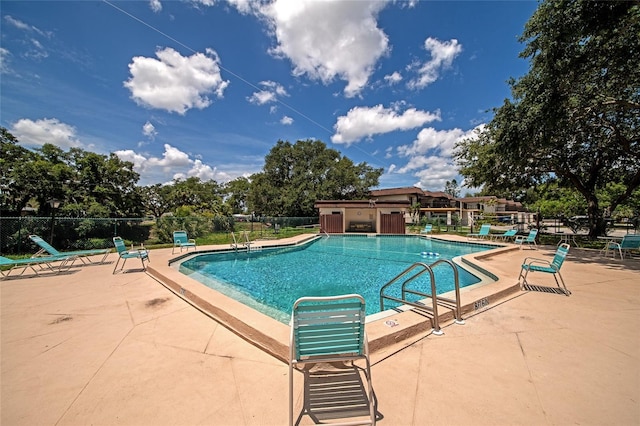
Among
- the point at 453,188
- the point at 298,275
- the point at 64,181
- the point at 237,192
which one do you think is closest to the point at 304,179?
the point at 64,181

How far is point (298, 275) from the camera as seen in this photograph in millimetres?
8055

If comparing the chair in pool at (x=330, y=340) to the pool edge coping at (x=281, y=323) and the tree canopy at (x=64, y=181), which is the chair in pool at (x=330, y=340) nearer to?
the pool edge coping at (x=281, y=323)

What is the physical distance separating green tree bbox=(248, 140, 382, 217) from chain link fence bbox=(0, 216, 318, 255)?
41.2 ft

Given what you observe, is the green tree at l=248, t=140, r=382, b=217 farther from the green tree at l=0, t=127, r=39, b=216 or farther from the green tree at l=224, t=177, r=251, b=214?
the green tree at l=0, t=127, r=39, b=216

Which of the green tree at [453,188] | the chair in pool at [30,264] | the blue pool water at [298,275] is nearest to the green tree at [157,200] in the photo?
the blue pool water at [298,275]

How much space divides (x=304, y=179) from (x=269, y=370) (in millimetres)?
27758

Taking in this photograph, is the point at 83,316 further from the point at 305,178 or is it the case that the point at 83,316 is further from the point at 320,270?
the point at 305,178

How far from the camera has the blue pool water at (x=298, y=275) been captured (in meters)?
5.96

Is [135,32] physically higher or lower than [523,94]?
higher

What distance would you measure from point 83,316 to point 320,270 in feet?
20.4

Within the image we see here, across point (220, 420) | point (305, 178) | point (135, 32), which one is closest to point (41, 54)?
point (135, 32)

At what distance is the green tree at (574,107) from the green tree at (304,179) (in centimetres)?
1685

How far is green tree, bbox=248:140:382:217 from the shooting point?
28.8 meters

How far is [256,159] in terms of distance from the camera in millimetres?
33812
